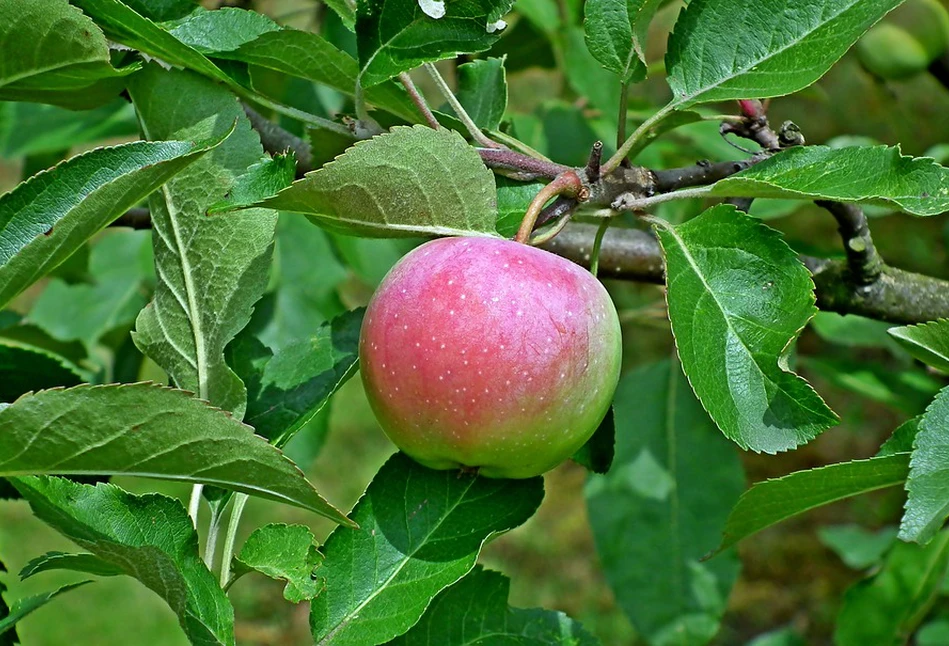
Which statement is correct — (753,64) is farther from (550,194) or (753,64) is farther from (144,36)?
(144,36)

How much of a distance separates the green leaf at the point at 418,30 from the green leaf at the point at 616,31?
0.25ft

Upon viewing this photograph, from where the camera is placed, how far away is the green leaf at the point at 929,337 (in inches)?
25.9

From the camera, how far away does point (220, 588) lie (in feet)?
2.03

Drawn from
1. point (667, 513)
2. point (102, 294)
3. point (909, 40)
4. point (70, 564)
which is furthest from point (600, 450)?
point (102, 294)

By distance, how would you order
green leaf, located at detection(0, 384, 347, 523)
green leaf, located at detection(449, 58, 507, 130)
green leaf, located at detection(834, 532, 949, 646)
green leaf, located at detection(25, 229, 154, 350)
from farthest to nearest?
green leaf, located at detection(25, 229, 154, 350) < green leaf, located at detection(834, 532, 949, 646) < green leaf, located at detection(449, 58, 507, 130) < green leaf, located at detection(0, 384, 347, 523)

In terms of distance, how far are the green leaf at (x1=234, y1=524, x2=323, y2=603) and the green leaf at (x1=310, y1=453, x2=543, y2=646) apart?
23 mm

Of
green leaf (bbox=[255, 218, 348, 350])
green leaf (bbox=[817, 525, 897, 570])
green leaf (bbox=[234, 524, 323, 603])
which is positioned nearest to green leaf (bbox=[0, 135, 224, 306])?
green leaf (bbox=[234, 524, 323, 603])

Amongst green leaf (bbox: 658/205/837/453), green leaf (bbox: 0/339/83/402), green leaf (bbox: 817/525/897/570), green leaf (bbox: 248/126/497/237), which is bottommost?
green leaf (bbox: 817/525/897/570)

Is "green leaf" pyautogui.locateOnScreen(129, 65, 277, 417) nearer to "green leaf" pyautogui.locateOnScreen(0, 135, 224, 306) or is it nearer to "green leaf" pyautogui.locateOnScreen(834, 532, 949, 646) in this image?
"green leaf" pyautogui.locateOnScreen(0, 135, 224, 306)

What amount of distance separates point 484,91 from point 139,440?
44 centimetres

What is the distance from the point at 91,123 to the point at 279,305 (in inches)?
14.3

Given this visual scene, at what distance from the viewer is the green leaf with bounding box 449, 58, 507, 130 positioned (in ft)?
2.61

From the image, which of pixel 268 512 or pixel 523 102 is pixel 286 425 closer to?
pixel 268 512

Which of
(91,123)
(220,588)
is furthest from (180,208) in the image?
(91,123)
